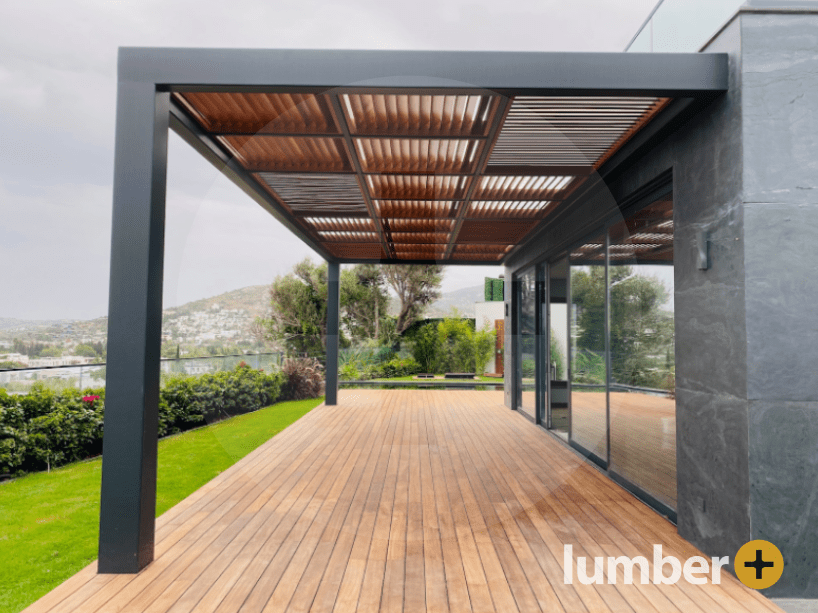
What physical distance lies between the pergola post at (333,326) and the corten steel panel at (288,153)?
4.81 metres

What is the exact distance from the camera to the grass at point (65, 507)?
2697 millimetres

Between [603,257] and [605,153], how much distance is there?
103cm

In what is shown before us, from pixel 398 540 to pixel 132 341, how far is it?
6.09 feet

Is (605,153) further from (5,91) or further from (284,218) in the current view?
(5,91)

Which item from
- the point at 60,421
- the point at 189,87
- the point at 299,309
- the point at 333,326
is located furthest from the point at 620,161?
the point at 299,309

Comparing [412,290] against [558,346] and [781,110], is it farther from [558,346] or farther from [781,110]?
[781,110]

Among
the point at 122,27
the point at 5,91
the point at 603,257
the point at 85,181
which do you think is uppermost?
the point at 122,27

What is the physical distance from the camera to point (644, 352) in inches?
143

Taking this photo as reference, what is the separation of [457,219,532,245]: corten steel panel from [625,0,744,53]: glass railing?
2.43m

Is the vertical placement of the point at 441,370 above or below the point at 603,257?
below

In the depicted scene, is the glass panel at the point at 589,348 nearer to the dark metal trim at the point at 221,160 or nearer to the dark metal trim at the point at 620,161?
the dark metal trim at the point at 620,161

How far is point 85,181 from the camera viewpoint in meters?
38.8

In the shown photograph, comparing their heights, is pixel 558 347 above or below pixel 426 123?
below

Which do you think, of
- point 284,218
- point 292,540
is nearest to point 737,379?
point 292,540
